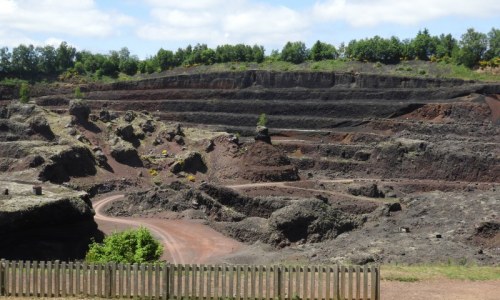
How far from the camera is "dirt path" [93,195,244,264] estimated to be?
3597 centimetres

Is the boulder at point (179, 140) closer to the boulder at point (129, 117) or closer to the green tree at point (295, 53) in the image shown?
the boulder at point (129, 117)

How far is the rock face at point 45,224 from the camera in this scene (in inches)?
1166

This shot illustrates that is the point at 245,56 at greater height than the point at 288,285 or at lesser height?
greater

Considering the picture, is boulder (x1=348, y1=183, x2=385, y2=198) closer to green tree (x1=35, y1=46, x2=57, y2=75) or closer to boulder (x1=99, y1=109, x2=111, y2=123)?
boulder (x1=99, y1=109, x2=111, y2=123)

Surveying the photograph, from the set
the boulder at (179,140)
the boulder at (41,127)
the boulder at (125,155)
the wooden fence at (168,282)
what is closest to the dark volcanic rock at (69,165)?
the boulder at (125,155)

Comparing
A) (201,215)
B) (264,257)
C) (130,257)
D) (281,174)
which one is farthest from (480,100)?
(130,257)

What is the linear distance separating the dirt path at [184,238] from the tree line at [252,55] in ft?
229

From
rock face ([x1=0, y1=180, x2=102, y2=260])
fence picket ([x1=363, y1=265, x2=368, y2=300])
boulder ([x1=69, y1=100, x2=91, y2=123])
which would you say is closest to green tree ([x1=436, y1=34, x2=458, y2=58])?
boulder ([x1=69, y1=100, x2=91, y2=123])

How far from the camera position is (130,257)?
2377cm

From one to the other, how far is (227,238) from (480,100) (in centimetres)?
4917

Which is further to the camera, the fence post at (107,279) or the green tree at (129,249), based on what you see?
the green tree at (129,249)

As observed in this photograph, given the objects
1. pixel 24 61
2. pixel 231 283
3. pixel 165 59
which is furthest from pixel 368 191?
pixel 24 61

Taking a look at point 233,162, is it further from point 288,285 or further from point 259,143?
point 288,285

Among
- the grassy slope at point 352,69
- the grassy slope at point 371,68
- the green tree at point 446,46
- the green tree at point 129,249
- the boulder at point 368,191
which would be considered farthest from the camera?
the green tree at point 446,46
